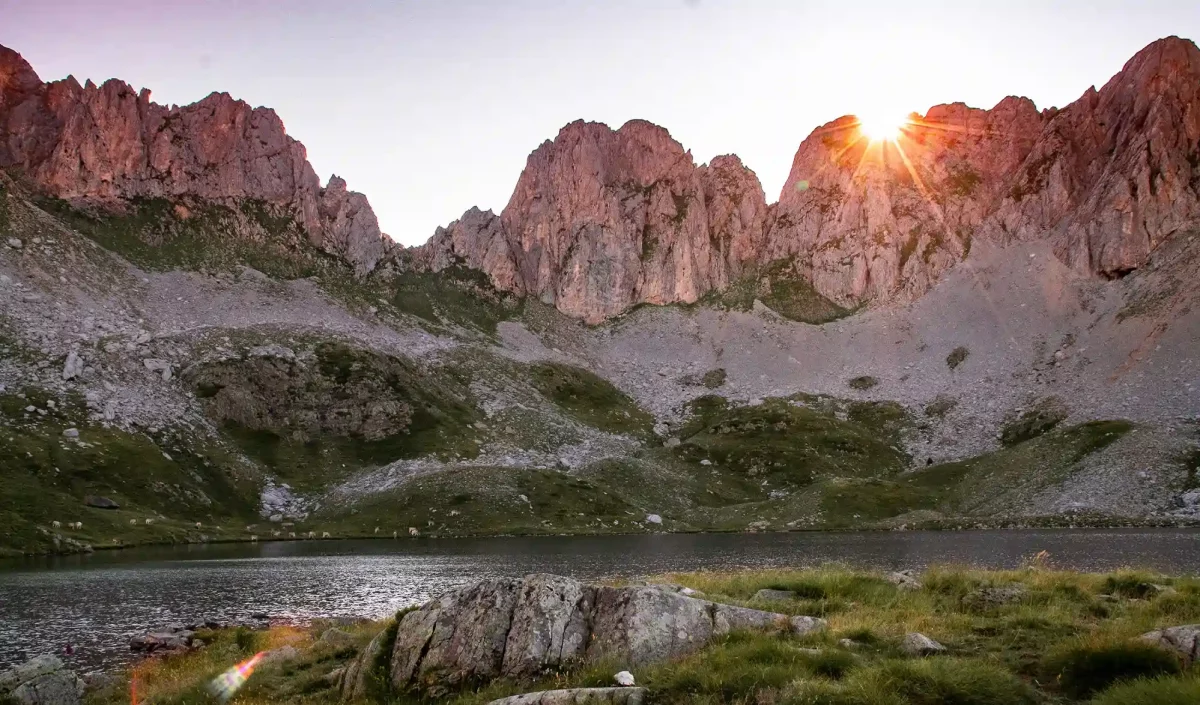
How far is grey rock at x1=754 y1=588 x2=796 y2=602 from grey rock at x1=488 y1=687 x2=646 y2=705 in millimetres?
9133

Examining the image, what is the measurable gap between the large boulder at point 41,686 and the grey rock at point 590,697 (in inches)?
821

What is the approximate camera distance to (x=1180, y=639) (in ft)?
47.5

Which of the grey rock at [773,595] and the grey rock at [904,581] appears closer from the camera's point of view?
the grey rock at [773,595]

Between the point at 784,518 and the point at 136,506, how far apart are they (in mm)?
95079

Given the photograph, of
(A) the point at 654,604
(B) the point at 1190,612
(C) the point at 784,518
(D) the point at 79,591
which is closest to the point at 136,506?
(D) the point at 79,591

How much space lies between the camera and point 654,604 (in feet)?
57.6

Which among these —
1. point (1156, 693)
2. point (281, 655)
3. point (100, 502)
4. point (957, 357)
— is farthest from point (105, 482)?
point (957, 357)

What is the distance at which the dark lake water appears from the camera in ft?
155

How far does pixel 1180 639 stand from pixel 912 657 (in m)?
4.77

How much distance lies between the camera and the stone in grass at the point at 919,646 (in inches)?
630

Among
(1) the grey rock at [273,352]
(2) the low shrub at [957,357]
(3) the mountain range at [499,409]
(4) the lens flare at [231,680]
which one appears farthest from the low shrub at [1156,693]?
(2) the low shrub at [957,357]

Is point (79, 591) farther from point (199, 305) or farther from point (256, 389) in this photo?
point (199, 305)

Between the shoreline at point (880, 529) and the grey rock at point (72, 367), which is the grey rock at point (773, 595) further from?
the grey rock at point (72, 367)

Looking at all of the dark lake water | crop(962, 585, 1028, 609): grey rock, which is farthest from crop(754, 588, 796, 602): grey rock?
the dark lake water
